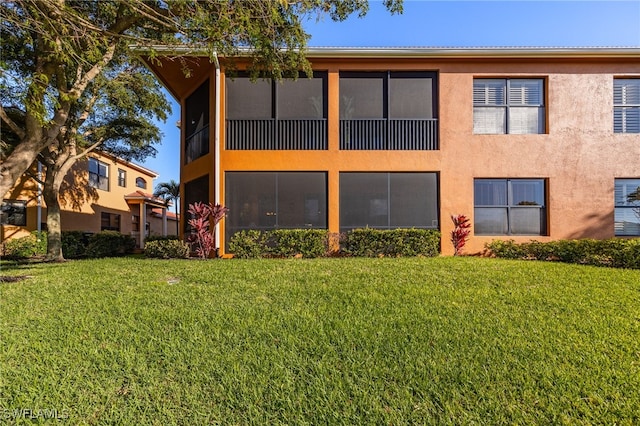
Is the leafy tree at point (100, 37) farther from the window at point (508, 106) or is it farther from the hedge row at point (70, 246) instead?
the hedge row at point (70, 246)

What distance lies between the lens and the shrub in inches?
384

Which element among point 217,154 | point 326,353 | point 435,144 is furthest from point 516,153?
point 326,353

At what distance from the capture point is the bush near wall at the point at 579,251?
26.1 ft

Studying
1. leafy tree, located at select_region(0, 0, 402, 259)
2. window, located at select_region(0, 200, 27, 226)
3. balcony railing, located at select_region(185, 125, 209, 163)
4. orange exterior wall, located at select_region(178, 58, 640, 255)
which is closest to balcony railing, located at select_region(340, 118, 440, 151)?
orange exterior wall, located at select_region(178, 58, 640, 255)

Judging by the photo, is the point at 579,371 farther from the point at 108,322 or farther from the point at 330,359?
the point at 108,322

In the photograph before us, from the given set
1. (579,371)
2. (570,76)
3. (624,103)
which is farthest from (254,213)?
(624,103)

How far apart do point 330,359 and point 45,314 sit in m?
4.31

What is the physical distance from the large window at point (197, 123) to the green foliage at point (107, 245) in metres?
5.49

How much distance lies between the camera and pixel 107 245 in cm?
1418

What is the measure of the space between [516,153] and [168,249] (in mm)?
11716

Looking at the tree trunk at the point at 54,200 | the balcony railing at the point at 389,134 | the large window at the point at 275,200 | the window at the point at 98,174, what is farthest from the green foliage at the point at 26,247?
the balcony railing at the point at 389,134

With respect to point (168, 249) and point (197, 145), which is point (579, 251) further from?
point (197, 145)

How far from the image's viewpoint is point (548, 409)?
9.37ft

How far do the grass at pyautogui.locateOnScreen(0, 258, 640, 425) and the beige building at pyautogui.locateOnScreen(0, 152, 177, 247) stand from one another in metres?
13.0
